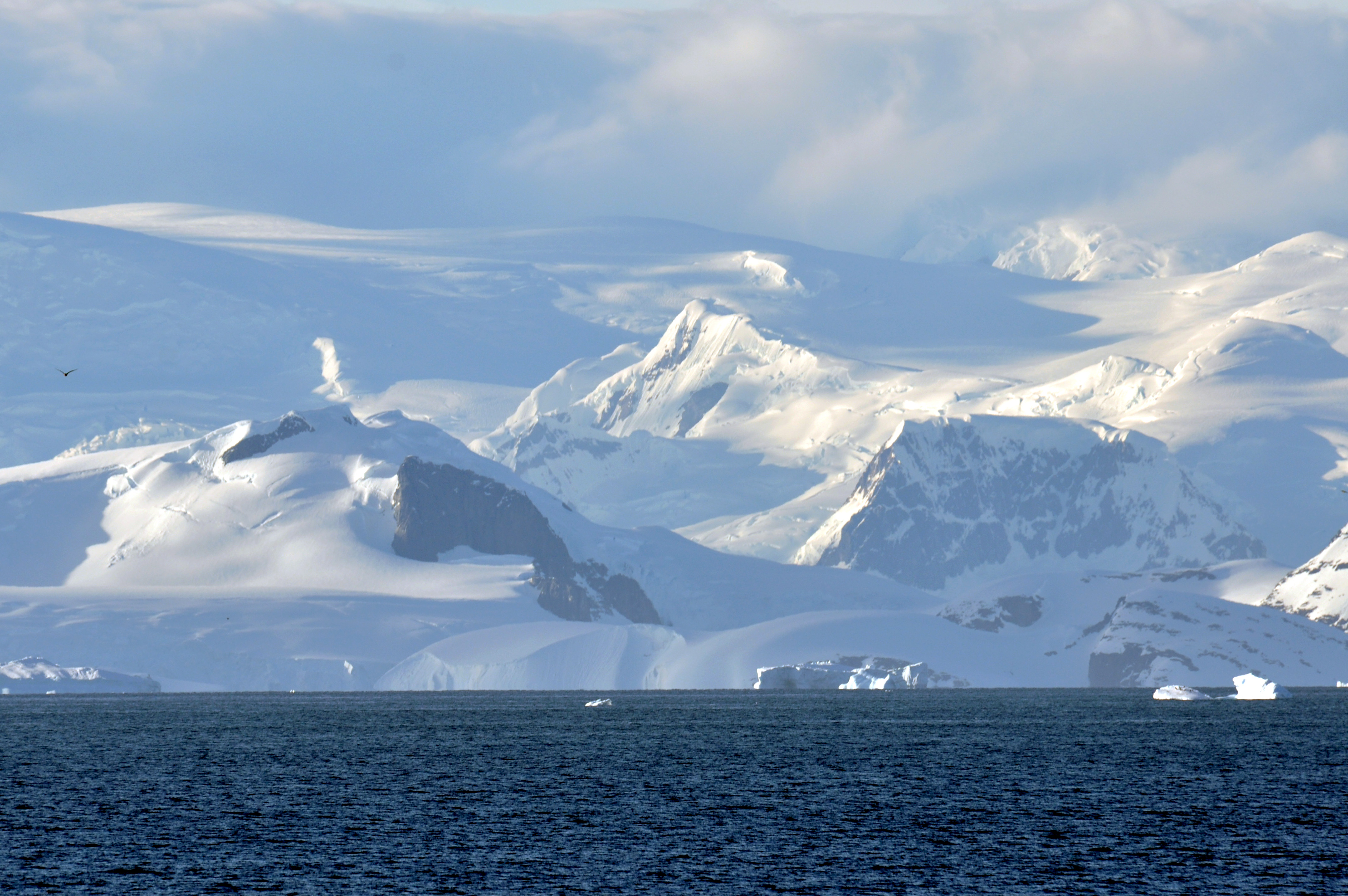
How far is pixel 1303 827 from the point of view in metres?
83.1

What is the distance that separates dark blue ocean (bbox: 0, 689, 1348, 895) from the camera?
6938cm

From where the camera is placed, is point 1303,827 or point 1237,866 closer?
point 1237,866

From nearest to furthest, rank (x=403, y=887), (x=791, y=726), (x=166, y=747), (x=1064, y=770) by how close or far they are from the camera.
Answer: (x=403, y=887) → (x=1064, y=770) → (x=166, y=747) → (x=791, y=726)

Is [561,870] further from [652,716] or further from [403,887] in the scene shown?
[652,716]

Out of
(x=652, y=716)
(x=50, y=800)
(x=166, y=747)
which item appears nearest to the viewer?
(x=50, y=800)

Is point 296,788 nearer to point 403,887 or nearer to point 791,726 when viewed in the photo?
point 403,887

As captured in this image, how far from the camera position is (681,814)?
90.9m

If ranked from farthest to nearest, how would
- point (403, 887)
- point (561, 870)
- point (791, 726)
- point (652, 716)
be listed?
point (652, 716) < point (791, 726) < point (561, 870) < point (403, 887)

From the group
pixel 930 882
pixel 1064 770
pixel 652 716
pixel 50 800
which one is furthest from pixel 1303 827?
pixel 652 716

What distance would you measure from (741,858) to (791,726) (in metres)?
97.8

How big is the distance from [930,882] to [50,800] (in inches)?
1966

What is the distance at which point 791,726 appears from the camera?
172 meters

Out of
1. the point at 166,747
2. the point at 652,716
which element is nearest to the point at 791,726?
the point at 652,716

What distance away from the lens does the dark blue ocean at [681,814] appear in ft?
228
